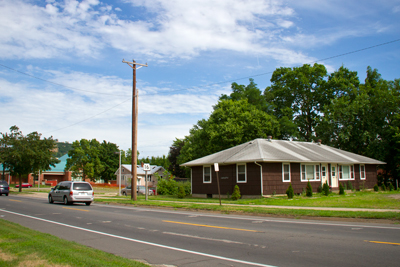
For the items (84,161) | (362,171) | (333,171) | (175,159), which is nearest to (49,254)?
(333,171)

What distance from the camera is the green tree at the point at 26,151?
43938 mm

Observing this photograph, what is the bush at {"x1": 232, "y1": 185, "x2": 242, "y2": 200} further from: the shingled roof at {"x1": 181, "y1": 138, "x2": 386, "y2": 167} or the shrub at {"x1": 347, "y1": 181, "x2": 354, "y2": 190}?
the shrub at {"x1": 347, "y1": 181, "x2": 354, "y2": 190}

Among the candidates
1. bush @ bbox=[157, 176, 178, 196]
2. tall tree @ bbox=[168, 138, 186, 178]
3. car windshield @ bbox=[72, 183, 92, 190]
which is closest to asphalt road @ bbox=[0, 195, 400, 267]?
car windshield @ bbox=[72, 183, 92, 190]

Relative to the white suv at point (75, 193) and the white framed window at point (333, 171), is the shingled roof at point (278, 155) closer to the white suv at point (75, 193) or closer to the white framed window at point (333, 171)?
the white framed window at point (333, 171)

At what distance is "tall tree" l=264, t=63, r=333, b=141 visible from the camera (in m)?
56.9

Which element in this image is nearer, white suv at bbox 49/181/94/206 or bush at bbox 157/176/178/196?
white suv at bbox 49/181/94/206

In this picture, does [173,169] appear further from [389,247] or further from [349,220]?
[389,247]

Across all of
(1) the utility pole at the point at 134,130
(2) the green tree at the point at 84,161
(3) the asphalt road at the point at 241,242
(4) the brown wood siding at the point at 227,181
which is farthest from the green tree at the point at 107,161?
(3) the asphalt road at the point at 241,242

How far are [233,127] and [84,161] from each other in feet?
169

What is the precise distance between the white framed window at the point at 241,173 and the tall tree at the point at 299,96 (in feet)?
89.6

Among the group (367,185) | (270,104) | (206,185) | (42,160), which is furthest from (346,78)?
(42,160)

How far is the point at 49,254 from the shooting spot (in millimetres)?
7051

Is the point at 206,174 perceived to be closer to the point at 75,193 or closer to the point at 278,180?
the point at 278,180

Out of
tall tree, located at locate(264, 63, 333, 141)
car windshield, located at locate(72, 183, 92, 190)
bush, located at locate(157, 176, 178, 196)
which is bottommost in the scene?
bush, located at locate(157, 176, 178, 196)
